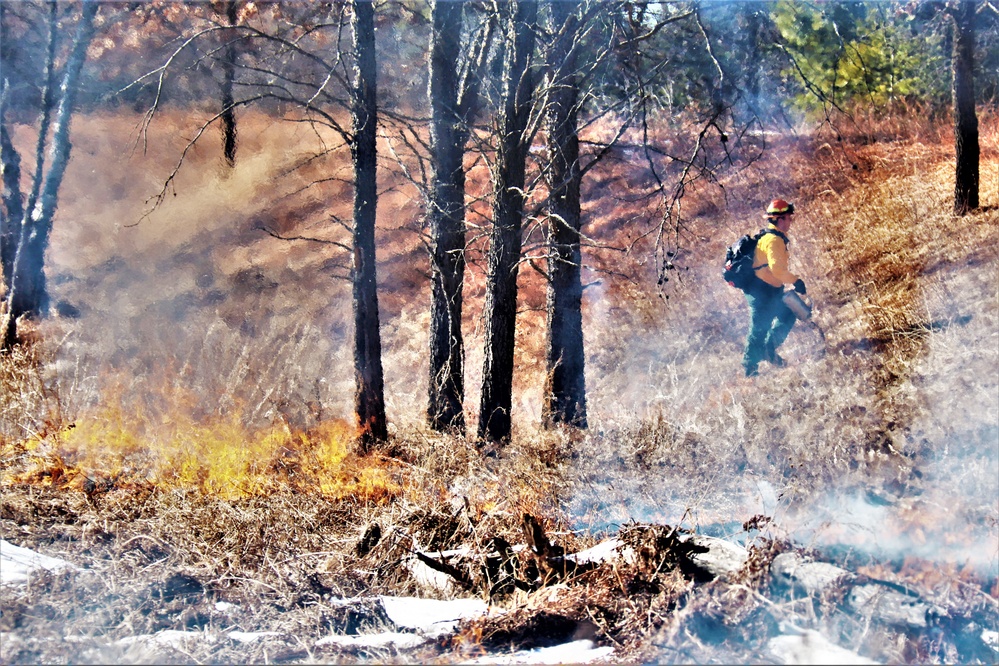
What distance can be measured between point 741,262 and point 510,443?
1.94 metres

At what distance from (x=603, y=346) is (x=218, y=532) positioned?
2865 mm

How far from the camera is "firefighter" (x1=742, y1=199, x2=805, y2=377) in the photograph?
5.69 meters

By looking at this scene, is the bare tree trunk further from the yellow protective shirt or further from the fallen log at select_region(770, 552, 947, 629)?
the fallen log at select_region(770, 552, 947, 629)

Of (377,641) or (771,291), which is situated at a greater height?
(771,291)

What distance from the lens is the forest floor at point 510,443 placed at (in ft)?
12.9

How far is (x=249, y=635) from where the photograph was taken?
396 cm

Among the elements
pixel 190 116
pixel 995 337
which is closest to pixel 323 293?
pixel 190 116

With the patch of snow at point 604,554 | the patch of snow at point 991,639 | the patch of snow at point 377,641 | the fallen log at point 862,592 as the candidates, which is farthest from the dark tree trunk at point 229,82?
the patch of snow at point 991,639

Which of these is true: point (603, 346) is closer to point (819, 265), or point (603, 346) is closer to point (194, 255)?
point (819, 265)

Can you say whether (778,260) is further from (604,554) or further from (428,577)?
(428,577)

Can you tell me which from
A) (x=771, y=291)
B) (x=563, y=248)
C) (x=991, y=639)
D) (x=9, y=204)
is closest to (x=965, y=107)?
(x=771, y=291)

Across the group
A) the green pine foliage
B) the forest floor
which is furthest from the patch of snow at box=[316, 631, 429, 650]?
the green pine foliage

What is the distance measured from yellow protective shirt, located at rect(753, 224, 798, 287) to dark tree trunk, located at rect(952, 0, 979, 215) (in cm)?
111

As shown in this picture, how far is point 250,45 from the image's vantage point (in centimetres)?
538
